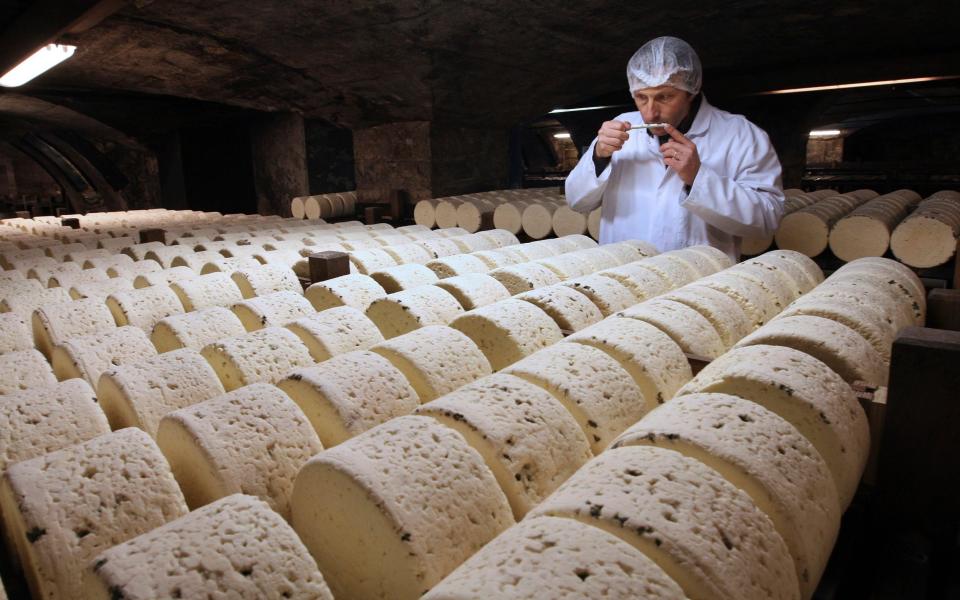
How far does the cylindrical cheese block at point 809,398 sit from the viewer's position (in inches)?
44.9

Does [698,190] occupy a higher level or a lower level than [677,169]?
lower

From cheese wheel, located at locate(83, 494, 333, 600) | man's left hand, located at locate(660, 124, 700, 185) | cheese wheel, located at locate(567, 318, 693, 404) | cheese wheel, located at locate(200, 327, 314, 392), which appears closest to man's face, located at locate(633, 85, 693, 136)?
man's left hand, located at locate(660, 124, 700, 185)

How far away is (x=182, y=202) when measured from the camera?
1315 centimetres

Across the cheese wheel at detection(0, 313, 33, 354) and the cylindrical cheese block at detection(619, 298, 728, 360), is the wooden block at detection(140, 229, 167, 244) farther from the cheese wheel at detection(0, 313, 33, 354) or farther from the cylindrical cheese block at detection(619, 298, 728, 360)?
the cylindrical cheese block at detection(619, 298, 728, 360)

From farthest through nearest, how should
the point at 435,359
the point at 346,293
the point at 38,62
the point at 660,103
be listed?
the point at 38,62 → the point at 660,103 → the point at 346,293 → the point at 435,359

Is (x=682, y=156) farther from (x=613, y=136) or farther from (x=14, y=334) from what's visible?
(x=14, y=334)

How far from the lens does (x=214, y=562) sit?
82cm

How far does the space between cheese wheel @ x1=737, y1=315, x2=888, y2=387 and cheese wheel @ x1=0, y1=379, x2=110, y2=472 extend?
157cm

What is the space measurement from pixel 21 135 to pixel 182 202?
27.6 feet

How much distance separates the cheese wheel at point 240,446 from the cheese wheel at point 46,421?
21 centimetres

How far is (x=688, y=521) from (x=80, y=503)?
985mm

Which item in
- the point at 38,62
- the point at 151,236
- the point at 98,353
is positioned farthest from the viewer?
the point at 38,62

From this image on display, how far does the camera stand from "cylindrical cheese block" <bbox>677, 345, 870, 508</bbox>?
1141mm

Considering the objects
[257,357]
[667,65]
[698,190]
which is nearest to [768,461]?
[257,357]
